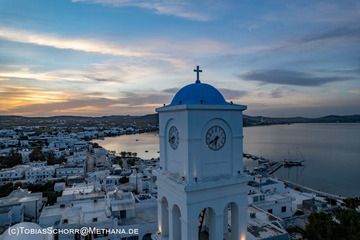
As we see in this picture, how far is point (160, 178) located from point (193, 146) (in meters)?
1.33

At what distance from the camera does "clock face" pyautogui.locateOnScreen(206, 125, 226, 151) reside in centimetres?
481

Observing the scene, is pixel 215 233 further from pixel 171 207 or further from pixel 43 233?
pixel 43 233

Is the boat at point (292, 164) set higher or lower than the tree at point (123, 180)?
lower

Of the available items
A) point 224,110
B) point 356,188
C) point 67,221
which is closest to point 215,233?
point 224,110

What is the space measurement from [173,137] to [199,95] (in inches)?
35.9

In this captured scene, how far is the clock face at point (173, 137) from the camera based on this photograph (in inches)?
197

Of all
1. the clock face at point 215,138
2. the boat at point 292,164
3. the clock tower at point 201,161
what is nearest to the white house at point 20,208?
the clock tower at point 201,161

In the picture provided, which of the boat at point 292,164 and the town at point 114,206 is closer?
the town at point 114,206

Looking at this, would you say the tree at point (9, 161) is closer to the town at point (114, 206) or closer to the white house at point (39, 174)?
the town at point (114, 206)

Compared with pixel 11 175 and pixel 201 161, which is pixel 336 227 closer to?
pixel 201 161

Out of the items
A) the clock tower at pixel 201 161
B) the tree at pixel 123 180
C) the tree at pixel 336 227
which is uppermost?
the clock tower at pixel 201 161

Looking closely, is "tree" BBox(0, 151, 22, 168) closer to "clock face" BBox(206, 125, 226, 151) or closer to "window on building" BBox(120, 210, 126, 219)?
"window on building" BBox(120, 210, 126, 219)

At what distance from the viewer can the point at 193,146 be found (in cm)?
459

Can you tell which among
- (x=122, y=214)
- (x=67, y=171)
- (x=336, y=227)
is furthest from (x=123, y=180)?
(x=336, y=227)
